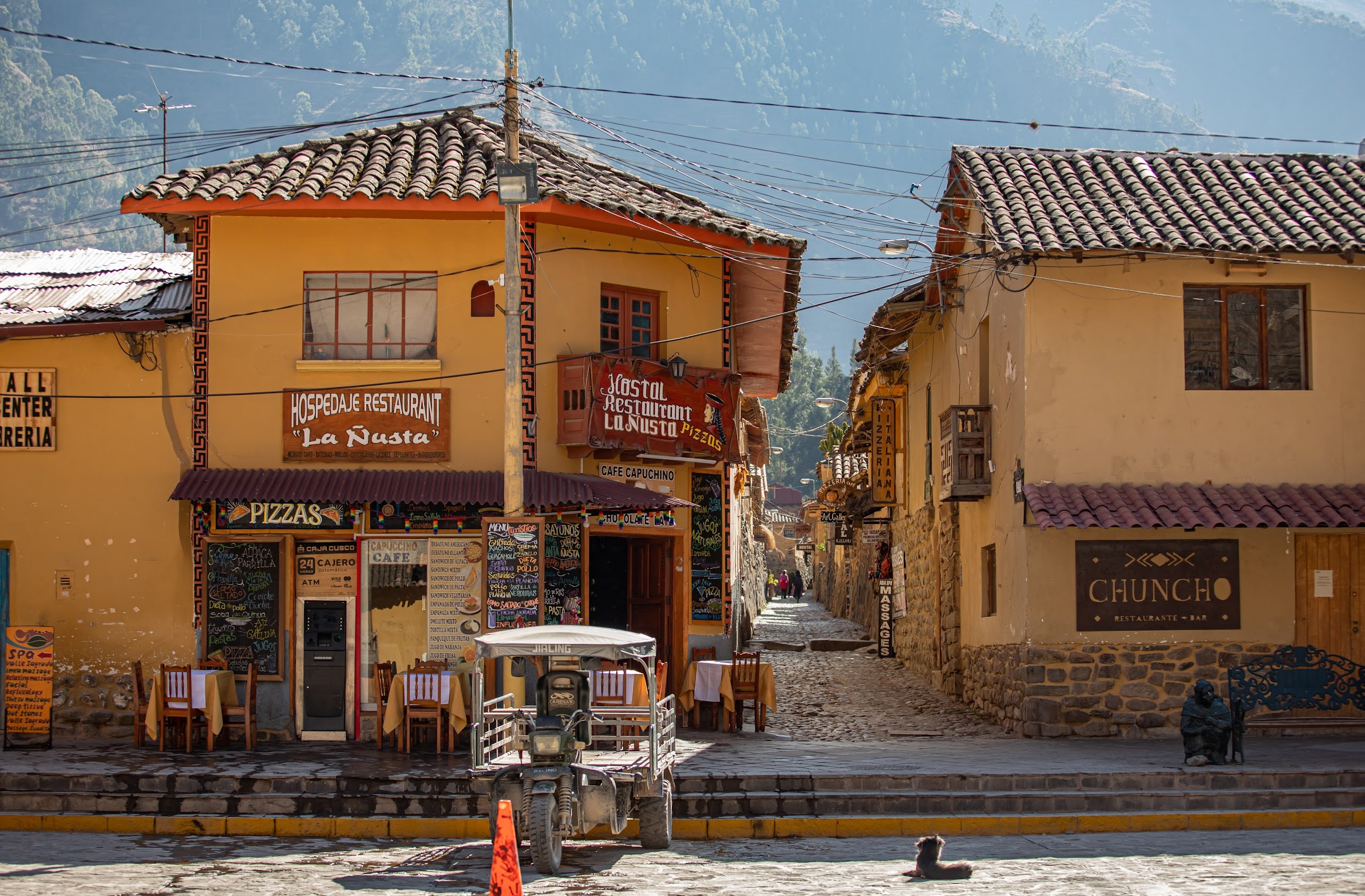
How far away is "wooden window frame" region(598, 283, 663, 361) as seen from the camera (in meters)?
18.7

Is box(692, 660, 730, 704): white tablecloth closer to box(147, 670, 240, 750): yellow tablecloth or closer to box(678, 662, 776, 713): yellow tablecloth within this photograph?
box(678, 662, 776, 713): yellow tablecloth

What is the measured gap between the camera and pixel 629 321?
19.0m

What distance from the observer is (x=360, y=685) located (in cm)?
1753

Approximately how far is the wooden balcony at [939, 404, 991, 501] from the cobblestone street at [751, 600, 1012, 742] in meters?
3.35

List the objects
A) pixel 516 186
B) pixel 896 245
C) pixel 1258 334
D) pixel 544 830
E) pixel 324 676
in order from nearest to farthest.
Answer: pixel 544 830, pixel 516 186, pixel 324 676, pixel 896 245, pixel 1258 334

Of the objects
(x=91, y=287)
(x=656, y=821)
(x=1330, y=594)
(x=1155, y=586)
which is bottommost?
(x=656, y=821)

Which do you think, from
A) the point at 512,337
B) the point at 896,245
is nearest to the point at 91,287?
the point at 512,337

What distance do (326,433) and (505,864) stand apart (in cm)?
1031

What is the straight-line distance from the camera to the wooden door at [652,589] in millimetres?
19750

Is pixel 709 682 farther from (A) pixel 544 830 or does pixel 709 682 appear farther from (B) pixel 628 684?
(A) pixel 544 830

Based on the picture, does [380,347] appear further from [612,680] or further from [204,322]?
[612,680]

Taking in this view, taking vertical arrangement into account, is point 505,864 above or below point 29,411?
below

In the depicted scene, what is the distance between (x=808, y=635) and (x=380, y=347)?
74.0ft

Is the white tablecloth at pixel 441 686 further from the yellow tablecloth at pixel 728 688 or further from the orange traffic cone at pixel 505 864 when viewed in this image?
the orange traffic cone at pixel 505 864
